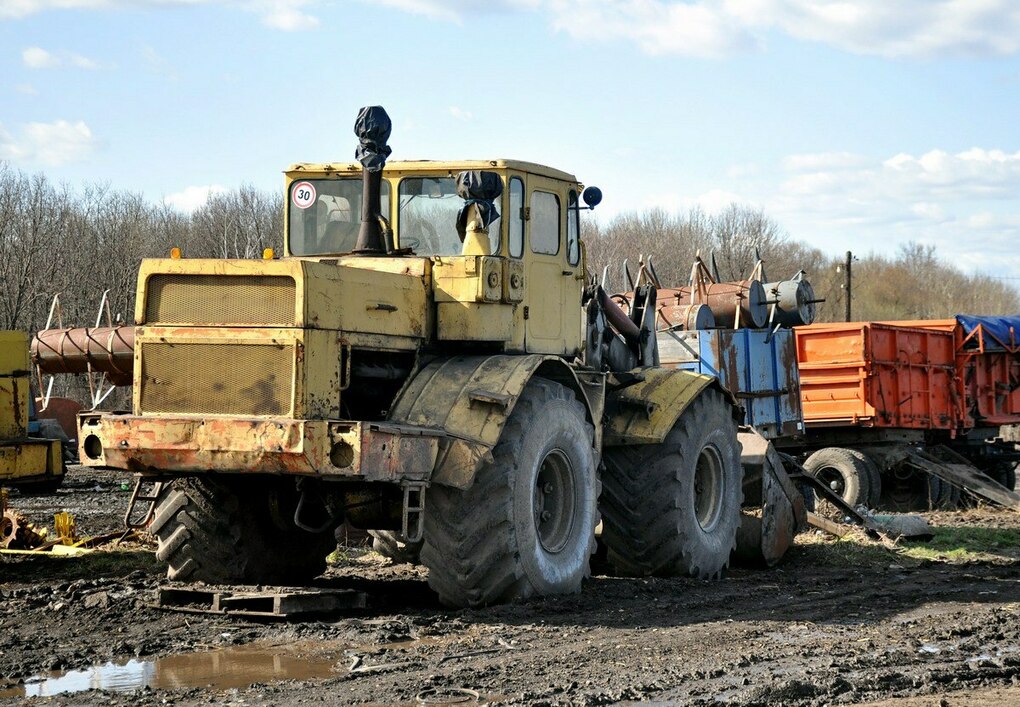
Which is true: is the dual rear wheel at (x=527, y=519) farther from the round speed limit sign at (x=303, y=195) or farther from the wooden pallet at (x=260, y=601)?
the round speed limit sign at (x=303, y=195)

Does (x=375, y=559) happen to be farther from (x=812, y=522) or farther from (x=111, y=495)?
(x=111, y=495)

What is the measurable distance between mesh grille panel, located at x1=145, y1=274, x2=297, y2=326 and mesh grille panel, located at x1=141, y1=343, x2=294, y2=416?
168mm

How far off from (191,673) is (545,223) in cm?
446

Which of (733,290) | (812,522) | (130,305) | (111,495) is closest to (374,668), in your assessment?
(812,522)

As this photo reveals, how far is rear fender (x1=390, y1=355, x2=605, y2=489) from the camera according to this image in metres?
8.48

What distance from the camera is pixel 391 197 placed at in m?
9.90

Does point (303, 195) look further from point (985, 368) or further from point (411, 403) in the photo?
point (985, 368)

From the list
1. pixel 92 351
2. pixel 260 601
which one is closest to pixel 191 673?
pixel 260 601

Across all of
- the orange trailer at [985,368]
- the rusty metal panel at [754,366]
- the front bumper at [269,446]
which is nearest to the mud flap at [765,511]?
the rusty metal panel at [754,366]

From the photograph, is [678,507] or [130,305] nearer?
[678,507]

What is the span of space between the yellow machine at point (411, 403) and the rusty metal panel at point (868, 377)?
24.9 ft

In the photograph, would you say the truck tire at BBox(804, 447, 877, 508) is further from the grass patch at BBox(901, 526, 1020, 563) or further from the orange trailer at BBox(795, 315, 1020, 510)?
the grass patch at BBox(901, 526, 1020, 563)

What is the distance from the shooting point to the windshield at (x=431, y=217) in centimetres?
973

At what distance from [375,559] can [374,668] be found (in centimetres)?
493
